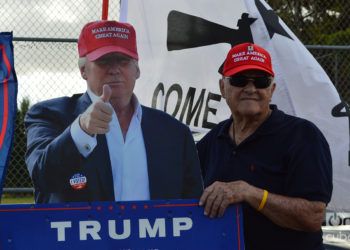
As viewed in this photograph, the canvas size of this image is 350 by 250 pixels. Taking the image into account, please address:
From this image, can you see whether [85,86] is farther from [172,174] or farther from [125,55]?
[172,174]

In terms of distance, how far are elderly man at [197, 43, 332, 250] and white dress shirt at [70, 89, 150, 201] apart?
277 mm

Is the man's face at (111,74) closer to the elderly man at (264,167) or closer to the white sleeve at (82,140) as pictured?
the white sleeve at (82,140)

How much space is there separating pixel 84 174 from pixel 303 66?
188cm

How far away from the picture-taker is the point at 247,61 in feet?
10.9

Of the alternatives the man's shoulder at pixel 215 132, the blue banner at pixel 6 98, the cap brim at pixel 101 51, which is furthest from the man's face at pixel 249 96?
the blue banner at pixel 6 98

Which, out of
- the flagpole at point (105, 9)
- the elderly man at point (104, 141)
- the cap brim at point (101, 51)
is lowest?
the elderly man at point (104, 141)

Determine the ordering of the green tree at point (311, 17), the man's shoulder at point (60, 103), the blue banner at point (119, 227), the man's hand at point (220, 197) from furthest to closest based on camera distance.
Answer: the green tree at point (311, 17)
the man's shoulder at point (60, 103)
the man's hand at point (220, 197)
the blue banner at point (119, 227)

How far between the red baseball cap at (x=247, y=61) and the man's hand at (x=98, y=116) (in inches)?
23.3

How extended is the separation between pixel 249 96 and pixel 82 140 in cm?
77

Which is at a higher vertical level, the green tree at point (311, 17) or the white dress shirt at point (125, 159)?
the green tree at point (311, 17)

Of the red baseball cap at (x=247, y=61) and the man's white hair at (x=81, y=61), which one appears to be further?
the red baseball cap at (x=247, y=61)

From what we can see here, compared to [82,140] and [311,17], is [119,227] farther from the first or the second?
[311,17]

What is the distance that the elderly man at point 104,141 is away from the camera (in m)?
3.05

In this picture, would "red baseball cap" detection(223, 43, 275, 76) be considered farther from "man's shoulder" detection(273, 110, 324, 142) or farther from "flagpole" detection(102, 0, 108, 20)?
"flagpole" detection(102, 0, 108, 20)
